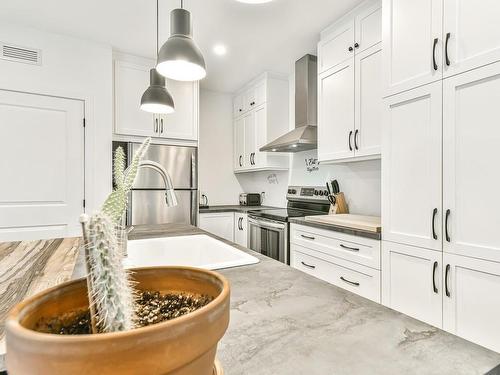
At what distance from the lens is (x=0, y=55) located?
2.52 m

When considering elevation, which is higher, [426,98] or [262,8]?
[262,8]

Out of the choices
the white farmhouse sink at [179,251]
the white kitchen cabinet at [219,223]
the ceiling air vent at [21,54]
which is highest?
the ceiling air vent at [21,54]

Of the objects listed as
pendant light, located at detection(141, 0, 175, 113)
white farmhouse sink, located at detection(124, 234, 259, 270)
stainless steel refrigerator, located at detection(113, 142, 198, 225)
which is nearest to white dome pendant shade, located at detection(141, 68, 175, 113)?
pendant light, located at detection(141, 0, 175, 113)

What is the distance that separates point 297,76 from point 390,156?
1820 mm

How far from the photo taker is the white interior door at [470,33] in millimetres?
1329

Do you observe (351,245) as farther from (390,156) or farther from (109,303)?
(109,303)

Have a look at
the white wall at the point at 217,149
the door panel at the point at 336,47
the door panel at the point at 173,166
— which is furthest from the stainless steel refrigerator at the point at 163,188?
the door panel at the point at 336,47

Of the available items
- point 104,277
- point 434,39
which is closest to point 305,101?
point 434,39

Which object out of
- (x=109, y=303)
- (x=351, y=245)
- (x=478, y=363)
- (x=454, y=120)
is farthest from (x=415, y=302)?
(x=109, y=303)

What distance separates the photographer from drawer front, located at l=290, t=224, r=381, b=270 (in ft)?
6.24

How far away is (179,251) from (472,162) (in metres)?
1.63

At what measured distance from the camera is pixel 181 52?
1205 mm

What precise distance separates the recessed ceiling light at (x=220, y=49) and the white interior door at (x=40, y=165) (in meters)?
1.52

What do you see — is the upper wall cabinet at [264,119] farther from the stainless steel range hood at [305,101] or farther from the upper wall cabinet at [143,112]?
the upper wall cabinet at [143,112]
